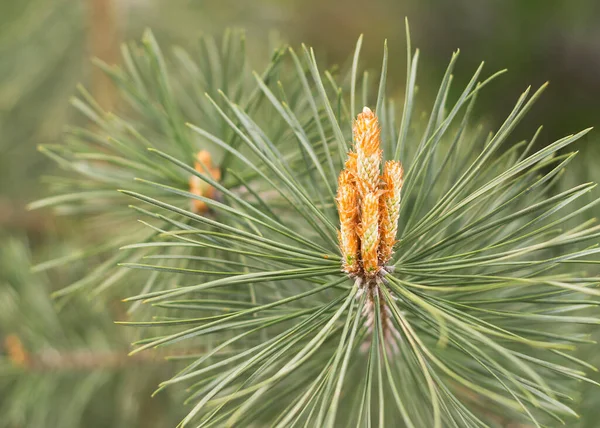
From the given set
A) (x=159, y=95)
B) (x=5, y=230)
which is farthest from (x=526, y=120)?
(x=5, y=230)

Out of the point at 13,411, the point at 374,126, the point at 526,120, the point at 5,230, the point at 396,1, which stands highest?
the point at 396,1

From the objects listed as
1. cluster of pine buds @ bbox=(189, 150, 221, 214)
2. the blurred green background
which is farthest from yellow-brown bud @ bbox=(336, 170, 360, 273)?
the blurred green background

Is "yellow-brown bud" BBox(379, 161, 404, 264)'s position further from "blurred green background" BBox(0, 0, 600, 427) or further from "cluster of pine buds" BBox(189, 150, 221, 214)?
"blurred green background" BBox(0, 0, 600, 427)

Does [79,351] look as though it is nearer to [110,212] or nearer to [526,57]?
[110,212]

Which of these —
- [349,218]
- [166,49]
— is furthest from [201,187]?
[166,49]

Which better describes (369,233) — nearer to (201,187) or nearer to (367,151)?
(367,151)

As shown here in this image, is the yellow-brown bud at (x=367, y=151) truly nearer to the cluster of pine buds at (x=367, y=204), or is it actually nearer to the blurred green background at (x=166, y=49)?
the cluster of pine buds at (x=367, y=204)

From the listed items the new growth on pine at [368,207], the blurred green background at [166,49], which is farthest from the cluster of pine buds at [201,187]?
the blurred green background at [166,49]
